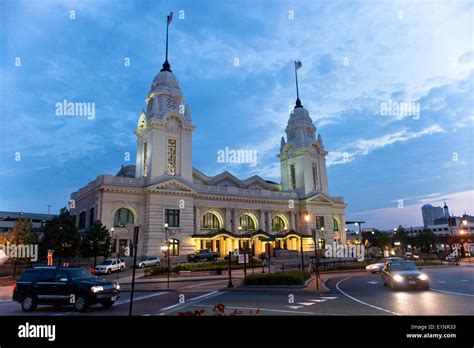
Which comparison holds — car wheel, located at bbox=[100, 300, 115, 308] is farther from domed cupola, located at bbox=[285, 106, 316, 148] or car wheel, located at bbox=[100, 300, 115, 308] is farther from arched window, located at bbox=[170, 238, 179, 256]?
domed cupola, located at bbox=[285, 106, 316, 148]

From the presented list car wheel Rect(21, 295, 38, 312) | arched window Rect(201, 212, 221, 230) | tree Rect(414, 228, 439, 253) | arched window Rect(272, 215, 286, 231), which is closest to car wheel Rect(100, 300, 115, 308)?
car wheel Rect(21, 295, 38, 312)

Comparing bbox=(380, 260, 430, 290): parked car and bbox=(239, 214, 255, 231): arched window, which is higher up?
bbox=(239, 214, 255, 231): arched window

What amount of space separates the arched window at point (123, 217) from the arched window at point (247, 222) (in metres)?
20.3

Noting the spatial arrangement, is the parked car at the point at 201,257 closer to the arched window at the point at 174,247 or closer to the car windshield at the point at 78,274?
the arched window at the point at 174,247

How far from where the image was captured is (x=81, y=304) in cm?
1358

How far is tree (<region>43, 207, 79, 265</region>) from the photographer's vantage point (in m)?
39.4

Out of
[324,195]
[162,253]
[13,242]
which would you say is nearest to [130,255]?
[162,253]

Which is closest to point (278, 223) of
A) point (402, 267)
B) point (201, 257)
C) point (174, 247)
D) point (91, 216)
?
point (174, 247)

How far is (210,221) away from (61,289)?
149 feet

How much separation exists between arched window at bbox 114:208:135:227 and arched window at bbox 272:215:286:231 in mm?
27821

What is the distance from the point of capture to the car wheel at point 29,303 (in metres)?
14.0
